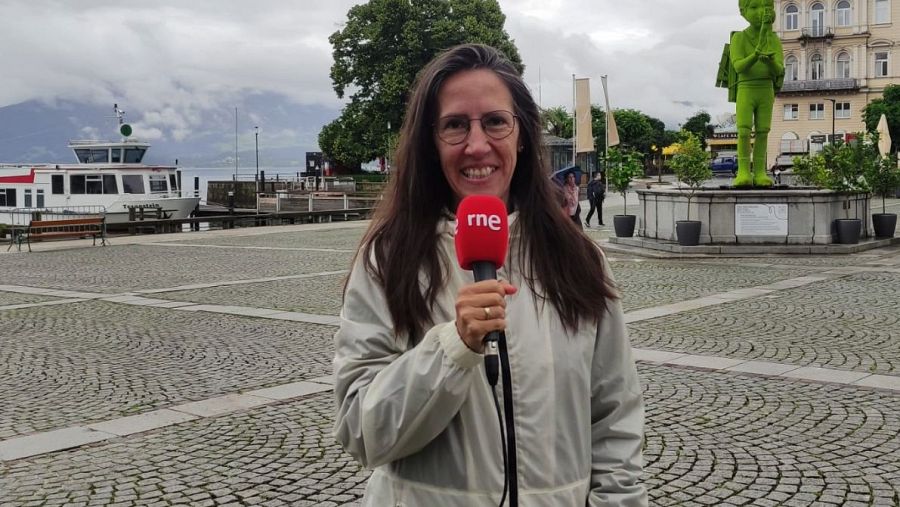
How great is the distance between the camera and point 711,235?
65.0ft

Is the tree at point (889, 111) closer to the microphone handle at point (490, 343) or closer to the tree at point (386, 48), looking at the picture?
the tree at point (386, 48)

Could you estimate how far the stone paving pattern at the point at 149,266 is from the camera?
16203 mm

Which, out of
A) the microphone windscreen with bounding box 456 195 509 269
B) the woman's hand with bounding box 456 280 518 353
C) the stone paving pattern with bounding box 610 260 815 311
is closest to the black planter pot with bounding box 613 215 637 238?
the stone paving pattern with bounding box 610 260 815 311

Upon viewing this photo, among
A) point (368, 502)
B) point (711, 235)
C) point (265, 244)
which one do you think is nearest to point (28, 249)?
point (265, 244)

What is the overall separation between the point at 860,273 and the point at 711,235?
15.2 feet

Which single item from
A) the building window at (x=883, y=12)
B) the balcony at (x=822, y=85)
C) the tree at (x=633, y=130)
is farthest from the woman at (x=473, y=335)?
the tree at (x=633, y=130)

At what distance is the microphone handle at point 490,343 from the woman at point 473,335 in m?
0.03

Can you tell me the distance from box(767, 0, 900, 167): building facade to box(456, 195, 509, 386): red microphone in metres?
79.4

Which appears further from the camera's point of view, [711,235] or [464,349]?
[711,235]

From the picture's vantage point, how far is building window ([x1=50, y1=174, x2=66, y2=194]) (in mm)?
40531

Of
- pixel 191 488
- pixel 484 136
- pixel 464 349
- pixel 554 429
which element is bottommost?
pixel 191 488

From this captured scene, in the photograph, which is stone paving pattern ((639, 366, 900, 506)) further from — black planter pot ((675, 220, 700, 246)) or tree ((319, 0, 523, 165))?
tree ((319, 0, 523, 165))

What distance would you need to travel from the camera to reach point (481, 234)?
1.83 meters

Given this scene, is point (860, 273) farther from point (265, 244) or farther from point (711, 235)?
point (265, 244)
